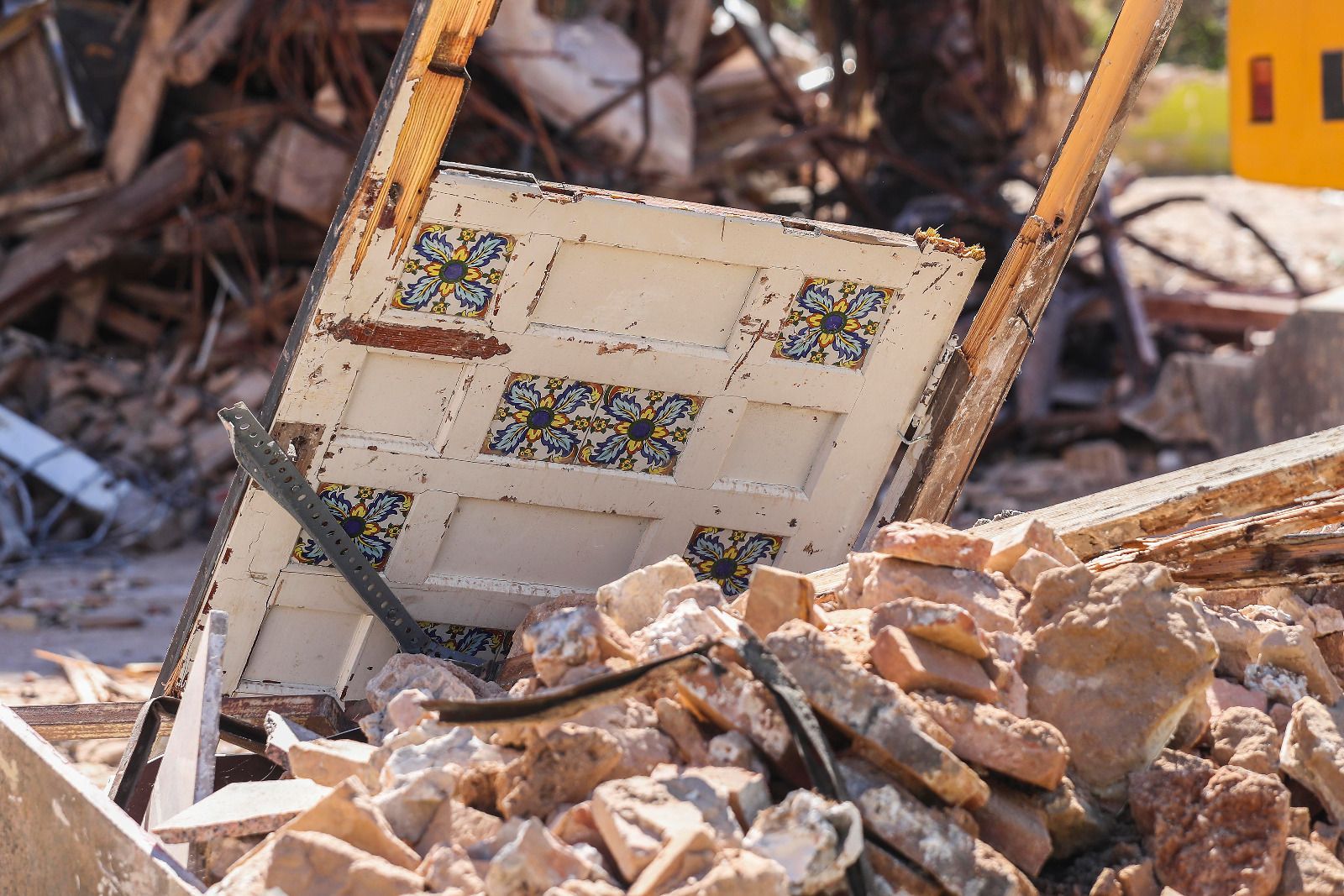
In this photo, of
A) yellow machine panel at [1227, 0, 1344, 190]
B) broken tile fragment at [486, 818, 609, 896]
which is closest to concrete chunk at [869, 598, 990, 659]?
broken tile fragment at [486, 818, 609, 896]

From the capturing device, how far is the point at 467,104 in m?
7.37

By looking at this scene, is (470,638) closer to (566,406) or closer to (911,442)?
(566,406)

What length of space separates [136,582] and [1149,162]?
14.6 metres

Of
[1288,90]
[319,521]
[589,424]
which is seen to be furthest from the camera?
[1288,90]

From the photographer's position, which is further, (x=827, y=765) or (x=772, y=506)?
(x=772, y=506)

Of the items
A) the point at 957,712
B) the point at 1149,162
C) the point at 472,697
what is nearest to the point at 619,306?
the point at 472,697

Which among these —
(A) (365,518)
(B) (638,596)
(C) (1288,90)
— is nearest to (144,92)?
(A) (365,518)

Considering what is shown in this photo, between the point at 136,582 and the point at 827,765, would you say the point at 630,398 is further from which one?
the point at 136,582

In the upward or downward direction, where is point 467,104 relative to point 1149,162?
downward

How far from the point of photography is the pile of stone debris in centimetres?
194

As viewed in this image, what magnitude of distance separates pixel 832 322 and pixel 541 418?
68cm

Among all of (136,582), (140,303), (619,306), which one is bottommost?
(136,582)

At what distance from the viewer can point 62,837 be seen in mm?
2363

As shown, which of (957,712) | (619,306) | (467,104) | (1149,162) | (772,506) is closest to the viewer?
(957,712)
